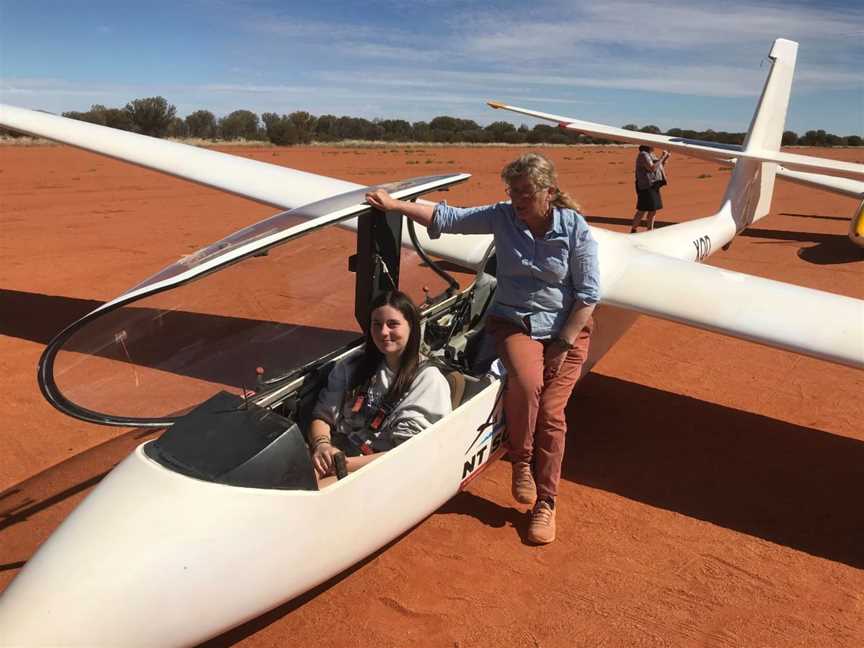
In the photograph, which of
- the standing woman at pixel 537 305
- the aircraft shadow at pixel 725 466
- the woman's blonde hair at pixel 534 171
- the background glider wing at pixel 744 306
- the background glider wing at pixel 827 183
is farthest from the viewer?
the background glider wing at pixel 827 183

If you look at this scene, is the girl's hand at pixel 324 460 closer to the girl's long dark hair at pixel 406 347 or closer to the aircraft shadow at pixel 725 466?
the girl's long dark hair at pixel 406 347

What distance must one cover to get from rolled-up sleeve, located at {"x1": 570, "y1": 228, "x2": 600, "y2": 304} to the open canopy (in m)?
0.99

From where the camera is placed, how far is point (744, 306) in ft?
15.0

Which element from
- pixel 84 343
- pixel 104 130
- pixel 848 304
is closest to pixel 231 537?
pixel 84 343

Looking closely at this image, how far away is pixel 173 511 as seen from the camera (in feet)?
8.43

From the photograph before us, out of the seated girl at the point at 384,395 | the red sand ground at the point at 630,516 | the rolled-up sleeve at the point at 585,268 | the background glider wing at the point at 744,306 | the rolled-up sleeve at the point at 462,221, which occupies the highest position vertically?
the rolled-up sleeve at the point at 462,221

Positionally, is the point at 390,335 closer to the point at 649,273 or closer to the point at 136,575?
Result: the point at 136,575

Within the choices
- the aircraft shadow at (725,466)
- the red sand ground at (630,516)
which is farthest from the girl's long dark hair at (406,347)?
the aircraft shadow at (725,466)

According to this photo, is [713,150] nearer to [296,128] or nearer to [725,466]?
[725,466]

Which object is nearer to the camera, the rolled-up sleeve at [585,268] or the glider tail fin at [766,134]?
the rolled-up sleeve at [585,268]

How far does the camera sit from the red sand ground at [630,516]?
3.29 m

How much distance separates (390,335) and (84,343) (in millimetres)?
1446

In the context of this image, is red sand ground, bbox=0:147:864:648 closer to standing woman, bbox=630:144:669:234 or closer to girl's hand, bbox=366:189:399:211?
girl's hand, bbox=366:189:399:211

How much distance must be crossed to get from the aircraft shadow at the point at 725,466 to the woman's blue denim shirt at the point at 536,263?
1527mm
